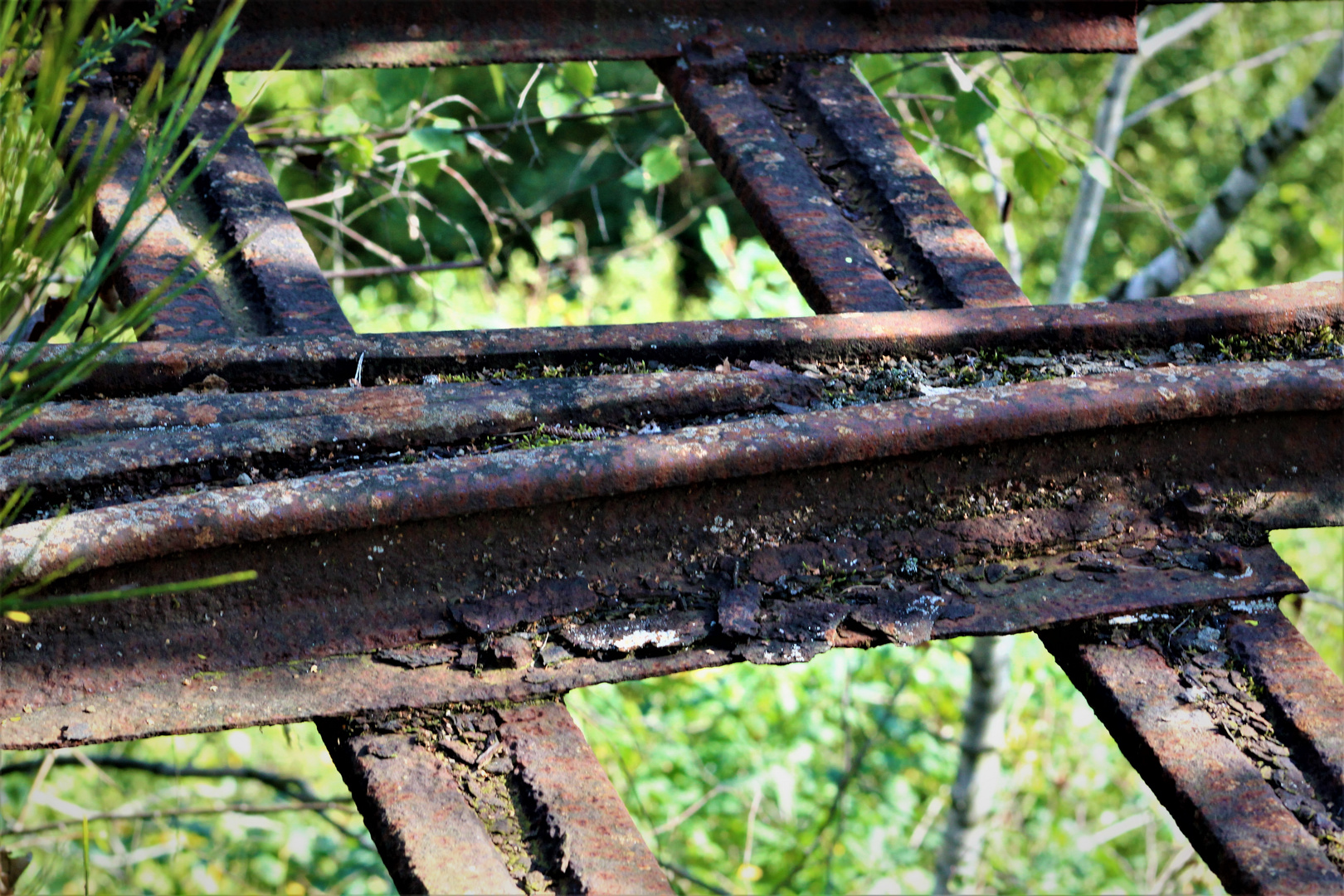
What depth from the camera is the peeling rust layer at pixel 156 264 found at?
1946 millimetres

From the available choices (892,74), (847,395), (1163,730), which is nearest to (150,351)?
(847,395)

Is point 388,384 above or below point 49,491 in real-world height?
above

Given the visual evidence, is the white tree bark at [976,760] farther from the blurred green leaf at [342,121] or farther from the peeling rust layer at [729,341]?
the blurred green leaf at [342,121]

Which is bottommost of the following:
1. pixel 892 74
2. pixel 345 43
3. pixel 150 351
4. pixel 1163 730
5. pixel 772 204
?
pixel 1163 730

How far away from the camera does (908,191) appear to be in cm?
249

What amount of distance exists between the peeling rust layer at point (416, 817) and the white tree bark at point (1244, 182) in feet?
9.85

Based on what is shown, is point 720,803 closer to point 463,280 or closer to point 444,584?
point 444,584

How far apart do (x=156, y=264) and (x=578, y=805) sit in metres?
1.21

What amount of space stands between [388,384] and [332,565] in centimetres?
39

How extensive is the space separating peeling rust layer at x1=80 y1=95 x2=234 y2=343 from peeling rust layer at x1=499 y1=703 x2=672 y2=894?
2.66 ft

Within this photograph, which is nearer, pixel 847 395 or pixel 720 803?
pixel 847 395

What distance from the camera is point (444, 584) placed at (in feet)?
5.39

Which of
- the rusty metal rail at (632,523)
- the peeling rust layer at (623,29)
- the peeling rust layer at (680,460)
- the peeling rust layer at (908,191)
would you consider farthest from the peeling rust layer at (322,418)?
the peeling rust layer at (623,29)

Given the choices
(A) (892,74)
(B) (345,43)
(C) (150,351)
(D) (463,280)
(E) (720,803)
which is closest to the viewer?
(C) (150,351)
